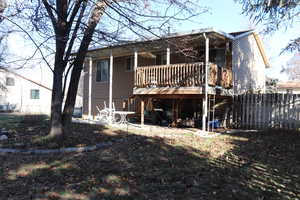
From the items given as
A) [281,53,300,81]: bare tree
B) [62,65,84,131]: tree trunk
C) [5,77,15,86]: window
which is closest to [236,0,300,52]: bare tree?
[62,65,84,131]: tree trunk

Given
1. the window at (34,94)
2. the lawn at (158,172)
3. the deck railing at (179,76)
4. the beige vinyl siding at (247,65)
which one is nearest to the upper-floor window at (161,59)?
the deck railing at (179,76)

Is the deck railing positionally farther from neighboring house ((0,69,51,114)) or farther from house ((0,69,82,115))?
neighboring house ((0,69,51,114))

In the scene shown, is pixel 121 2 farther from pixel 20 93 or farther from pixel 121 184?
pixel 20 93

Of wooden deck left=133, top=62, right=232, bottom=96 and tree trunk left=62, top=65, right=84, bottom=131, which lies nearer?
tree trunk left=62, top=65, right=84, bottom=131

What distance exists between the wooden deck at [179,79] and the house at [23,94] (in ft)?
67.8

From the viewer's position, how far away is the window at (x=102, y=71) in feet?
56.1

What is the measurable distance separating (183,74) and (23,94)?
2977 cm

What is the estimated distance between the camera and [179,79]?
1085 cm

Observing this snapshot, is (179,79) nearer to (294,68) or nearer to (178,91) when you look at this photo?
(178,91)

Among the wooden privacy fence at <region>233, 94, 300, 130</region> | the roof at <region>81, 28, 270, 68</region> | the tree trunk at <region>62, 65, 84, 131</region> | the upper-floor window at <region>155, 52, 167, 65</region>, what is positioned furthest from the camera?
the upper-floor window at <region>155, 52, 167, 65</region>

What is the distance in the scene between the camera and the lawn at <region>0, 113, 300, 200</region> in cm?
387

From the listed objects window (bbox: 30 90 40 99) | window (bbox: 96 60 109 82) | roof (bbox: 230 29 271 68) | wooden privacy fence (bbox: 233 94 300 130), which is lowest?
wooden privacy fence (bbox: 233 94 300 130)

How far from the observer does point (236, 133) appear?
1014 centimetres

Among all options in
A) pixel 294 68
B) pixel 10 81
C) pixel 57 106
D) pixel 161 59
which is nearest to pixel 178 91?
pixel 161 59
